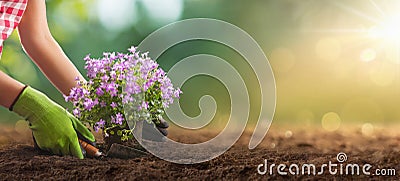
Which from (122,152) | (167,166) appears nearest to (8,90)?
(122,152)

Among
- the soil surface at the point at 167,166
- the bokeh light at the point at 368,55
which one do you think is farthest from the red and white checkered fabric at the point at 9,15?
the bokeh light at the point at 368,55

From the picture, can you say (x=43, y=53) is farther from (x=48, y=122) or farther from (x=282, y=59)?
(x=282, y=59)

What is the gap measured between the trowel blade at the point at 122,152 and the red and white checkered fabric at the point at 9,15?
1.59 ft

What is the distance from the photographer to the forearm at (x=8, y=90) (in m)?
1.83

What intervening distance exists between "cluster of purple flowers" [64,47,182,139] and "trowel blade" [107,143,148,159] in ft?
0.22

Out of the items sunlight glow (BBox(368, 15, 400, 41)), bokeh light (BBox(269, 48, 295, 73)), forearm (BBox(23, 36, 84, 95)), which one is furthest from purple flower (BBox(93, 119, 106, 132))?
sunlight glow (BBox(368, 15, 400, 41))

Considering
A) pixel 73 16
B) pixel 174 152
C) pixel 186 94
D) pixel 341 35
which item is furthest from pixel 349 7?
pixel 174 152

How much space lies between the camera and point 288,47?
11.7 feet

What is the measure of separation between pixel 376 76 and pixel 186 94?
117cm

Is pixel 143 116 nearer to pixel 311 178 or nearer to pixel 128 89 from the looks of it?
pixel 128 89

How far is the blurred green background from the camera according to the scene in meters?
3.33

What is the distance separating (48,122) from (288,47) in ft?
6.64

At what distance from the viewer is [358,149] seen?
7.91 ft

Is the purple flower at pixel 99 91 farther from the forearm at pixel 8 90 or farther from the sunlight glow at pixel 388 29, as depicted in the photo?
the sunlight glow at pixel 388 29
